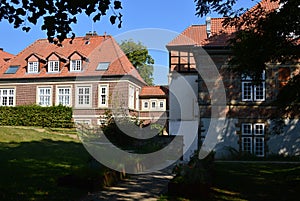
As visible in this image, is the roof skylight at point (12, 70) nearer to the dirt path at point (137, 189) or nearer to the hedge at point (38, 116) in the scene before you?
the hedge at point (38, 116)

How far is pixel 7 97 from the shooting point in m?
33.7

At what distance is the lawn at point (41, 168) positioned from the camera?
26.9 ft

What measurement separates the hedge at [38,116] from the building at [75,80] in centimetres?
142

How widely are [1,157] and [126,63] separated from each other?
22.1 metres

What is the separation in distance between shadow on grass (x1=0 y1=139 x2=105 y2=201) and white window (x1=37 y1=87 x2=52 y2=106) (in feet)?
52.2

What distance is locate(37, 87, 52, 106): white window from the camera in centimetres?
3312

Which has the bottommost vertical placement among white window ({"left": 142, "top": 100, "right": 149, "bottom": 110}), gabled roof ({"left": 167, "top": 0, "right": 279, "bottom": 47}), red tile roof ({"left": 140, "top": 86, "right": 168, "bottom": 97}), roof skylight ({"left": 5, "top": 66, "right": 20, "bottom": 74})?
white window ({"left": 142, "top": 100, "right": 149, "bottom": 110})

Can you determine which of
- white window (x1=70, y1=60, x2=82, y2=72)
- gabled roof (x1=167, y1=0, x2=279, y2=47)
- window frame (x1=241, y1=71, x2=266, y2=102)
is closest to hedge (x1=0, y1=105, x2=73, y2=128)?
white window (x1=70, y1=60, x2=82, y2=72)

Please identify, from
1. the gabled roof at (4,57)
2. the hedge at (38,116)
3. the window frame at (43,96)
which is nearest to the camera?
the hedge at (38,116)

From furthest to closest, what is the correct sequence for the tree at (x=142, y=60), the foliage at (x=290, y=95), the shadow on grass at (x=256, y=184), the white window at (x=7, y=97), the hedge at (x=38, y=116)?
the tree at (x=142, y=60) < the white window at (x=7, y=97) < the hedge at (x=38, y=116) < the foliage at (x=290, y=95) < the shadow on grass at (x=256, y=184)

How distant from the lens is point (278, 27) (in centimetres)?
1082

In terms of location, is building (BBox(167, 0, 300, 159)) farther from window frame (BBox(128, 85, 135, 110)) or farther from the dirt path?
window frame (BBox(128, 85, 135, 110))

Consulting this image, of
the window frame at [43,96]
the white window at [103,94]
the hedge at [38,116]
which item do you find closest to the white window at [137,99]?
the white window at [103,94]

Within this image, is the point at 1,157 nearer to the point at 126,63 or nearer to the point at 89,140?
the point at 89,140
